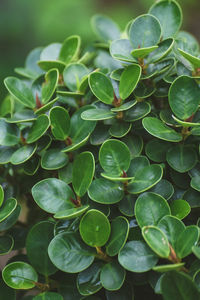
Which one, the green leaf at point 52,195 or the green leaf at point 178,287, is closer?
the green leaf at point 178,287

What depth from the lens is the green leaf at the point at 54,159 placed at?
859 mm

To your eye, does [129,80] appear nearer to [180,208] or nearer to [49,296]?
[180,208]

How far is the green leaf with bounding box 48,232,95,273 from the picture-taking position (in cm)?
74

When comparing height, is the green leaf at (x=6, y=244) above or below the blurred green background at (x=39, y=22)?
above

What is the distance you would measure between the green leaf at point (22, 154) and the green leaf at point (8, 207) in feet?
0.27

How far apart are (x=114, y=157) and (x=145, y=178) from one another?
8cm

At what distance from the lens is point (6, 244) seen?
849 millimetres

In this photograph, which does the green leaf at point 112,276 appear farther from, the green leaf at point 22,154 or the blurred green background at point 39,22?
the blurred green background at point 39,22

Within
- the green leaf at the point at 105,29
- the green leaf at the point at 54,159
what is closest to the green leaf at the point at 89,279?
the green leaf at the point at 54,159

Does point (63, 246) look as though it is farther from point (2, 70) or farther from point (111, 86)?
point (2, 70)

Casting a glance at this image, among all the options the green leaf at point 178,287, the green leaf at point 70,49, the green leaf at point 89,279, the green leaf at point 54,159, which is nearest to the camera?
the green leaf at point 178,287

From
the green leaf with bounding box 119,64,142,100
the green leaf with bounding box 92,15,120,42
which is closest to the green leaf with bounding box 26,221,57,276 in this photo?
the green leaf with bounding box 119,64,142,100

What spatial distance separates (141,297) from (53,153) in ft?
1.28

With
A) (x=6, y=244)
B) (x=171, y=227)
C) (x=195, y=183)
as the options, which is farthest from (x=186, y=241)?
(x=6, y=244)
